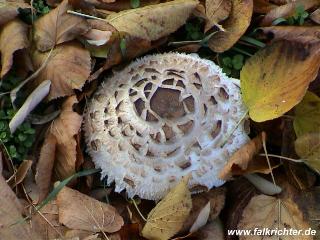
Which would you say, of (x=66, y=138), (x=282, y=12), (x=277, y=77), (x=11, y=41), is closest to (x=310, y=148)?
(x=277, y=77)

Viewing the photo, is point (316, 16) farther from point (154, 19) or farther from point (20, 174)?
point (20, 174)

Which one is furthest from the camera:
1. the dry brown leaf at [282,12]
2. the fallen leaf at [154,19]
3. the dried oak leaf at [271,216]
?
the dry brown leaf at [282,12]

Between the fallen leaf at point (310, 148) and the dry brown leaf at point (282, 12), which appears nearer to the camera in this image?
the fallen leaf at point (310, 148)

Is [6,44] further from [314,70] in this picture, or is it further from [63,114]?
[314,70]

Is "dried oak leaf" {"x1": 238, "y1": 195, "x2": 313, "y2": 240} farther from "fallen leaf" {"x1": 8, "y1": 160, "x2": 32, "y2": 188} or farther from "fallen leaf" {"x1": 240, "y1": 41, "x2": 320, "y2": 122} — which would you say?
"fallen leaf" {"x1": 8, "y1": 160, "x2": 32, "y2": 188}

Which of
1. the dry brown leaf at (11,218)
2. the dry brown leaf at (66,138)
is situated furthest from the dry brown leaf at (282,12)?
the dry brown leaf at (11,218)

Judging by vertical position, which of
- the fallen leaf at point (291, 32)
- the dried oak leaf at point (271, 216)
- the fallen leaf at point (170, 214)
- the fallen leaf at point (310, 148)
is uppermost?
the fallen leaf at point (291, 32)

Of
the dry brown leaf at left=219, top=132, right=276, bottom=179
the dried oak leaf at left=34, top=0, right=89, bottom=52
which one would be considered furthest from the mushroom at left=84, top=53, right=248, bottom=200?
the dried oak leaf at left=34, top=0, right=89, bottom=52

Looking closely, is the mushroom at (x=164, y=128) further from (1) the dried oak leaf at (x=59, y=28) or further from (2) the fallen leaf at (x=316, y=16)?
(2) the fallen leaf at (x=316, y=16)
